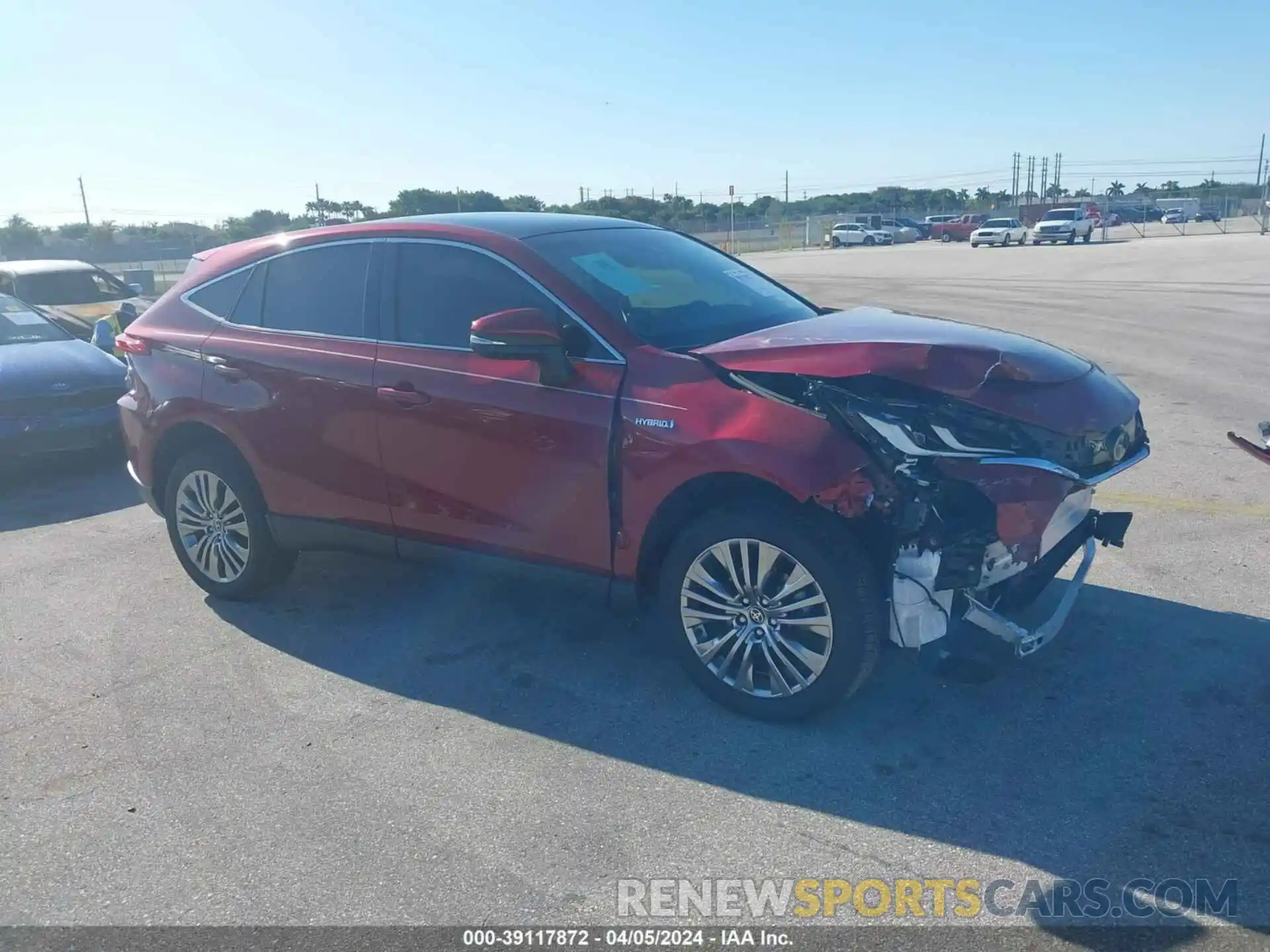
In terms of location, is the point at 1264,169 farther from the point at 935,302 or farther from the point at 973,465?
the point at 973,465

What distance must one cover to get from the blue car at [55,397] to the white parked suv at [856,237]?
52.9 meters

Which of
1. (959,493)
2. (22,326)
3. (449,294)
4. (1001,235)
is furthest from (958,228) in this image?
(959,493)

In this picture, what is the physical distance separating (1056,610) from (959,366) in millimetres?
1095

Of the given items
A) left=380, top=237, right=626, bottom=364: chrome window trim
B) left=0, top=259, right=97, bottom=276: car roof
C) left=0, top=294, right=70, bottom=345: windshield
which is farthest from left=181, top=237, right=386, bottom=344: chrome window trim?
left=0, top=259, right=97, bottom=276: car roof

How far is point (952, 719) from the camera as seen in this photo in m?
4.07

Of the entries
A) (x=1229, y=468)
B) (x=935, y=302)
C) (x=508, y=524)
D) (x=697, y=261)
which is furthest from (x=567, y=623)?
(x=935, y=302)

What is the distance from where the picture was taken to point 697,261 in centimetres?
532

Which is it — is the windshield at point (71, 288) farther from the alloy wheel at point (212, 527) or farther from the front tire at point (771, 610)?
the front tire at point (771, 610)

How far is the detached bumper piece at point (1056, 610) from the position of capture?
3.90 m

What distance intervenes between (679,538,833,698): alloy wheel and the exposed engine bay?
0.94ft

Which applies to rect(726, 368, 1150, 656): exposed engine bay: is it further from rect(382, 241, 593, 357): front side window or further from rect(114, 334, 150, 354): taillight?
rect(114, 334, 150, 354): taillight

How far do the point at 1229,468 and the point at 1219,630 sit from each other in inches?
122

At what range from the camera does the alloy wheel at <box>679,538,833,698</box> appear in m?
3.89

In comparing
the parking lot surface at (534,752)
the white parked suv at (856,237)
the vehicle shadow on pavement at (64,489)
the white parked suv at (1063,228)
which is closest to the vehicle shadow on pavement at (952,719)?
the parking lot surface at (534,752)
